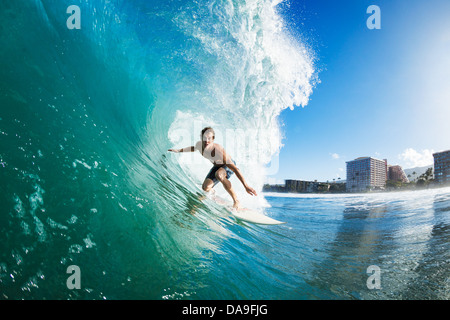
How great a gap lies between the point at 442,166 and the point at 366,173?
76.9 feet

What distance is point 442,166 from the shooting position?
188ft

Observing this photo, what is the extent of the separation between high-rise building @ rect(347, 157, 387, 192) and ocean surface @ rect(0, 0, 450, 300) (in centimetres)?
8062

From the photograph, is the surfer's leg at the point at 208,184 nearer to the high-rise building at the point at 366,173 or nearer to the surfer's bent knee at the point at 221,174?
the surfer's bent knee at the point at 221,174

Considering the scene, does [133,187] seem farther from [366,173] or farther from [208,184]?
[366,173]

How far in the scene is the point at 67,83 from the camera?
340cm

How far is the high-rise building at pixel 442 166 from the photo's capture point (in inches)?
2166

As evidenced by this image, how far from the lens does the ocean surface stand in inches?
71.1

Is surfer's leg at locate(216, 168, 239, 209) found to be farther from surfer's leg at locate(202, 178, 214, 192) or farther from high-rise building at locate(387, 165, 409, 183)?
high-rise building at locate(387, 165, 409, 183)

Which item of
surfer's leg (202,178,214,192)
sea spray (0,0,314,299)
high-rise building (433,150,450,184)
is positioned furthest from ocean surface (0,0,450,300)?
high-rise building (433,150,450,184)

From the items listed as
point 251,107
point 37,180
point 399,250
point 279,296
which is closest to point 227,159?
point 279,296

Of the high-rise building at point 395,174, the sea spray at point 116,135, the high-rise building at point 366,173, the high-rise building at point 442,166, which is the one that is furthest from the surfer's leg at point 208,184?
the high-rise building at point 395,174

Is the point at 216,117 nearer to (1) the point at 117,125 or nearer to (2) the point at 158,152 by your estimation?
(2) the point at 158,152

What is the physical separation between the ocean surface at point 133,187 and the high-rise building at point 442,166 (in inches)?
2921

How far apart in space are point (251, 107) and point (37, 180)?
22.6 ft
